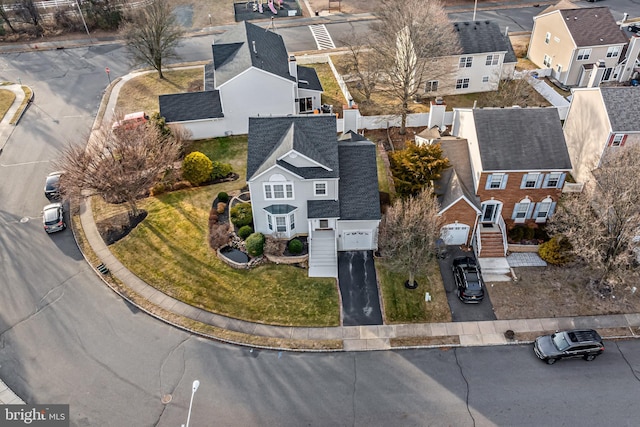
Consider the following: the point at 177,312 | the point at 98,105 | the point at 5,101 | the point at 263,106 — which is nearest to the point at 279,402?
the point at 177,312

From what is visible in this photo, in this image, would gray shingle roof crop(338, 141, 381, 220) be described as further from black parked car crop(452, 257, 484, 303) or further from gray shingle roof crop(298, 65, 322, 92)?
gray shingle roof crop(298, 65, 322, 92)

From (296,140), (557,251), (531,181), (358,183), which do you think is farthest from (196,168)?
→ (557,251)

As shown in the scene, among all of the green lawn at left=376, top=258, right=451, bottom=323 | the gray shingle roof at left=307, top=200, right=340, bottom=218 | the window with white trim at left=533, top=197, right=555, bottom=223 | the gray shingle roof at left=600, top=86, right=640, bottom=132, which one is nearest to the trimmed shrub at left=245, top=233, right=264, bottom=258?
the gray shingle roof at left=307, top=200, right=340, bottom=218

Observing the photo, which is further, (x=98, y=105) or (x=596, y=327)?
(x=98, y=105)

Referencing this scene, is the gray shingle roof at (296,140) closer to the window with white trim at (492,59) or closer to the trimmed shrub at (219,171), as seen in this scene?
the trimmed shrub at (219,171)

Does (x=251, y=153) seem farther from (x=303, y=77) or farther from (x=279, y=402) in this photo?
(x=303, y=77)
